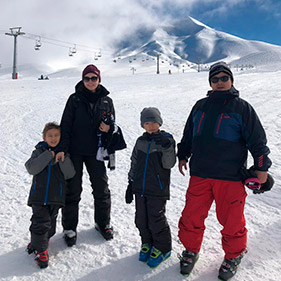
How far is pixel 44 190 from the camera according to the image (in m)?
2.69

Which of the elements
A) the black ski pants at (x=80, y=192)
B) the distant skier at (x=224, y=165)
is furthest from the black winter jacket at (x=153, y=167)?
the black ski pants at (x=80, y=192)

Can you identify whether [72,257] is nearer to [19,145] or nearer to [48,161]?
[48,161]

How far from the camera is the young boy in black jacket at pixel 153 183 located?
8.66 feet

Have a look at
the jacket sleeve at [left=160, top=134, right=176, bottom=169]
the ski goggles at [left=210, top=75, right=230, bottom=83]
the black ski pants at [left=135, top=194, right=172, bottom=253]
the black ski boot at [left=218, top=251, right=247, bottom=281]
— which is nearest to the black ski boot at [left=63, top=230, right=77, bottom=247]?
the black ski pants at [left=135, top=194, right=172, bottom=253]

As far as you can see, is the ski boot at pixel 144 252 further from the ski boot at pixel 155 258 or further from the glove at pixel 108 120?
the glove at pixel 108 120

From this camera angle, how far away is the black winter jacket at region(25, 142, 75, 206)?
2.65 meters

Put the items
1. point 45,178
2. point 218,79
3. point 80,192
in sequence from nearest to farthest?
point 218,79
point 45,178
point 80,192

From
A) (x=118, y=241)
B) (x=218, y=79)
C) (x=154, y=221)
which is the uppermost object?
(x=218, y=79)

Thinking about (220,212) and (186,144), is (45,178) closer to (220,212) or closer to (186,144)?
(186,144)

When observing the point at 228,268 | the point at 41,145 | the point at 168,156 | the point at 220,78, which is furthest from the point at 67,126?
the point at 228,268

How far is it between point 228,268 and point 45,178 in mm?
1935

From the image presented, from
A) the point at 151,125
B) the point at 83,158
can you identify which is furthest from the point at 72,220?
the point at 151,125

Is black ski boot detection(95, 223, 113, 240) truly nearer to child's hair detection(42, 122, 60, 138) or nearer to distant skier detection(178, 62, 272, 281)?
distant skier detection(178, 62, 272, 281)

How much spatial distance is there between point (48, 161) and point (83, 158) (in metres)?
0.45
